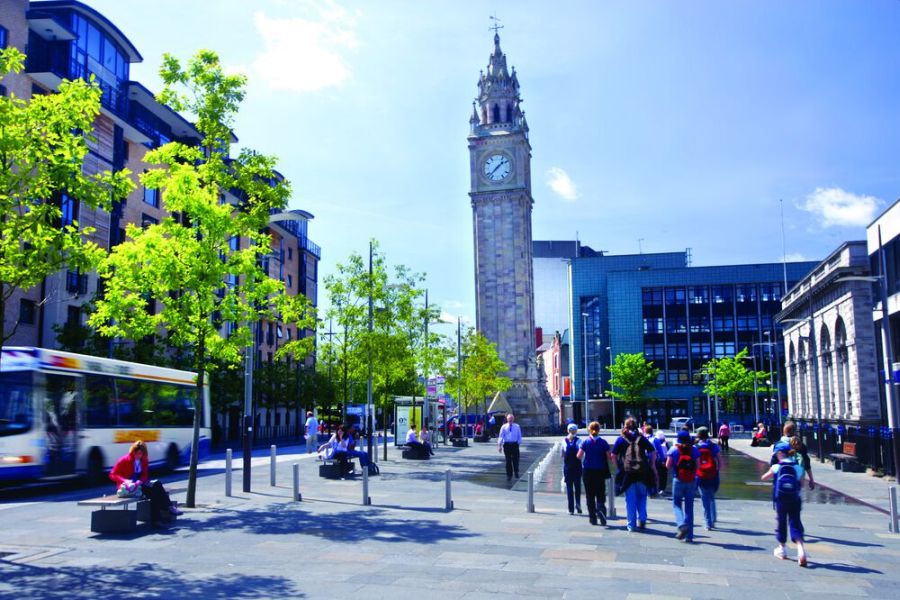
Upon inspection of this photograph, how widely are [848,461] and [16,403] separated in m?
27.8

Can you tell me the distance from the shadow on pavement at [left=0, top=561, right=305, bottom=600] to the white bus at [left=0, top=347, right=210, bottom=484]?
8860 mm

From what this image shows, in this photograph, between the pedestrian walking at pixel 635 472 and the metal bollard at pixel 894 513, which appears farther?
the metal bollard at pixel 894 513

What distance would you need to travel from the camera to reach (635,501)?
13453 millimetres

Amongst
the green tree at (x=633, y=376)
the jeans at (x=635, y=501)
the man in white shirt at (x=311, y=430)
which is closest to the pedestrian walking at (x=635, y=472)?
the jeans at (x=635, y=501)

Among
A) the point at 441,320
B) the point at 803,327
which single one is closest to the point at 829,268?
the point at 803,327

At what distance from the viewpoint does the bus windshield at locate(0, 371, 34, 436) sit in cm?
1808

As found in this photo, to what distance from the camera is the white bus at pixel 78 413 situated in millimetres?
18266

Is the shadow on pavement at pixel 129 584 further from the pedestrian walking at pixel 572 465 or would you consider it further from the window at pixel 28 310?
the window at pixel 28 310

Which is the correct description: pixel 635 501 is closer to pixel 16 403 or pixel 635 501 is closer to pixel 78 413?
pixel 16 403

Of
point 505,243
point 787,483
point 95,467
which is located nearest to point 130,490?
point 95,467

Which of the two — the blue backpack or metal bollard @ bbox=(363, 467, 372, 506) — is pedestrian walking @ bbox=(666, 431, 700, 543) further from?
metal bollard @ bbox=(363, 467, 372, 506)

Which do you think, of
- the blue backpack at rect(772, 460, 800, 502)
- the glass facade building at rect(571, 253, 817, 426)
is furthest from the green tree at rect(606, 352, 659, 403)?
the blue backpack at rect(772, 460, 800, 502)

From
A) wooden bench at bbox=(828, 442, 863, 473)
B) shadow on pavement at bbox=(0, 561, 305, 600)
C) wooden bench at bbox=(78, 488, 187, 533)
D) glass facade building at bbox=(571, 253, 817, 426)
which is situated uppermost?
glass facade building at bbox=(571, 253, 817, 426)

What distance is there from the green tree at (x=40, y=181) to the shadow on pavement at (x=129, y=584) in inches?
144
